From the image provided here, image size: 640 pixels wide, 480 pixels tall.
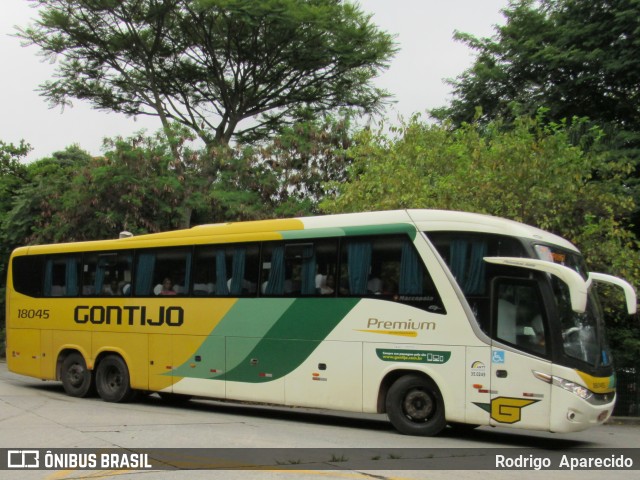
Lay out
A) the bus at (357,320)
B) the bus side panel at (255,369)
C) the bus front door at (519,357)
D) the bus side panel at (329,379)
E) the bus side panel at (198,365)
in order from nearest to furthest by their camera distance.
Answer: the bus front door at (519,357), the bus at (357,320), the bus side panel at (329,379), the bus side panel at (255,369), the bus side panel at (198,365)

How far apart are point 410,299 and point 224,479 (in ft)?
16.0

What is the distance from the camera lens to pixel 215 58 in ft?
104

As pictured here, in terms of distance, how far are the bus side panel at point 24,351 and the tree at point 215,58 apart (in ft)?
41.8

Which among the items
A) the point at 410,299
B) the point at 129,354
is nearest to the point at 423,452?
the point at 410,299

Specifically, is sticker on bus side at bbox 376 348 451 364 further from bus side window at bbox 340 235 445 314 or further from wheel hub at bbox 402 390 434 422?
bus side window at bbox 340 235 445 314

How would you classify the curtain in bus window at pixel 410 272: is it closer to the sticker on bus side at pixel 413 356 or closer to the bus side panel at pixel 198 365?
the sticker on bus side at pixel 413 356

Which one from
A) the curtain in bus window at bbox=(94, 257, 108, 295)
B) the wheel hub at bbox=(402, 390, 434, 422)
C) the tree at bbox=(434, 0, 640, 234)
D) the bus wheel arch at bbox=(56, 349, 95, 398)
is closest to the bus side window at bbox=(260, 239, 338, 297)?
the wheel hub at bbox=(402, 390, 434, 422)

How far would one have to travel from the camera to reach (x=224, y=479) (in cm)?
779

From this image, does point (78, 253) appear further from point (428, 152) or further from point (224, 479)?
point (224, 479)

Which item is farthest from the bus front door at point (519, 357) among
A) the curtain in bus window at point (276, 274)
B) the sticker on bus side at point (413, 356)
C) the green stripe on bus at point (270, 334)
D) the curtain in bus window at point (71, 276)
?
the curtain in bus window at point (71, 276)

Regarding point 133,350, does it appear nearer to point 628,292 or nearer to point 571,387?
point 571,387

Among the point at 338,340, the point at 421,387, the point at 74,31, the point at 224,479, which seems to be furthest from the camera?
the point at 74,31

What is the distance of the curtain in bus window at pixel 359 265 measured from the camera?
40.6ft

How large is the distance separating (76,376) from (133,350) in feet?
6.83
